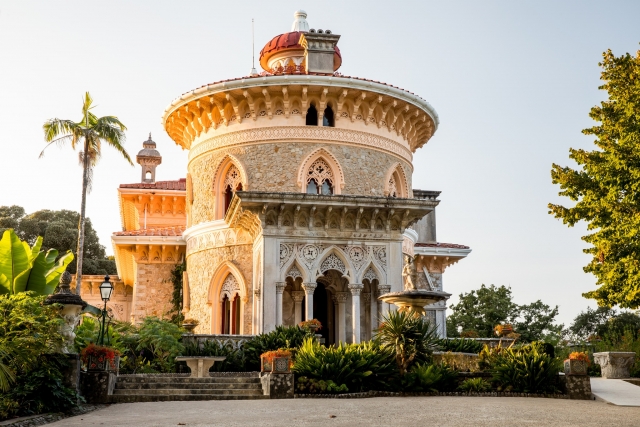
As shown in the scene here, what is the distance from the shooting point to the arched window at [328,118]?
23.9 m

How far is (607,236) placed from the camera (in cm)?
1900

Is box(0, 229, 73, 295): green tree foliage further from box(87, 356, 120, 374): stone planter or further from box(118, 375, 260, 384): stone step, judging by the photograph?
box(87, 356, 120, 374): stone planter

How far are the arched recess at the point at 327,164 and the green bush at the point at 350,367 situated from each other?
9.36 meters

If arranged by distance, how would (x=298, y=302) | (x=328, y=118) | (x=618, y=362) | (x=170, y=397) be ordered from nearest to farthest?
(x=170, y=397)
(x=618, y=362)
(x=298, y=302)
(x=328, y=118)

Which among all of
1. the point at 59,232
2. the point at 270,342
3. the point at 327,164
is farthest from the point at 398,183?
the point at 59,232

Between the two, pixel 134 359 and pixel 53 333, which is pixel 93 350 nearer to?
pixel 53 333

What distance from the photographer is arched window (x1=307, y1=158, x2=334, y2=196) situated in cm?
2345

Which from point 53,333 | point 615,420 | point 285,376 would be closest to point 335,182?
point 285,376

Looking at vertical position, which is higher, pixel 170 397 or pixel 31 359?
pixel 31 359

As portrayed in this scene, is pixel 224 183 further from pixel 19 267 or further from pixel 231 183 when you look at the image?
pixel 19 267

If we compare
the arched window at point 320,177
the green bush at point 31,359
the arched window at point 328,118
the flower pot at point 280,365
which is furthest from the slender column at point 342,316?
the green bush at point 31,359

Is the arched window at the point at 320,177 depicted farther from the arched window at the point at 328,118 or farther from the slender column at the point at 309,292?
the slender column at the point at 309,292

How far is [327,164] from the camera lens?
23.6 m

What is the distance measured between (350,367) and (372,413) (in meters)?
3.69
